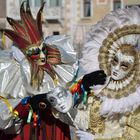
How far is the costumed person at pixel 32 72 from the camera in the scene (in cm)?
309

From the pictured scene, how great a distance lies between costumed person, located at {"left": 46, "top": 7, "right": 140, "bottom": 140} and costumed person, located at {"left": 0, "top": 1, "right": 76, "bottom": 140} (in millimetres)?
151

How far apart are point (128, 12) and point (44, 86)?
667 mm

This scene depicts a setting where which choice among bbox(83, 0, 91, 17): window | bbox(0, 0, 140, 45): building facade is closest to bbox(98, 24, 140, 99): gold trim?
bbox(0, 0, 140, 45): building facade

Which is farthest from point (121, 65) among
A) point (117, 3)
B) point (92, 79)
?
point (117, 3)

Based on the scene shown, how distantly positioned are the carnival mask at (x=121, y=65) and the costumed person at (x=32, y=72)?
0.25 m

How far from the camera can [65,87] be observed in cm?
310

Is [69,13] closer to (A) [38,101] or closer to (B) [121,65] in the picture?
(B) [121,65]

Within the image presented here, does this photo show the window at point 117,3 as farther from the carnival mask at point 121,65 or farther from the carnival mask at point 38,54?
the carnival mask at point 38,54

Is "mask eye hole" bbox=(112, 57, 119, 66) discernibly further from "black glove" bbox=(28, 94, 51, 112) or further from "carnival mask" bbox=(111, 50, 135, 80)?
"black glove" bbox=(28, 94, 51, 112)

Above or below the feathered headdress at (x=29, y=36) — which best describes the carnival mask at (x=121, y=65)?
below

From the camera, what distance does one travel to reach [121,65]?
3.31 m

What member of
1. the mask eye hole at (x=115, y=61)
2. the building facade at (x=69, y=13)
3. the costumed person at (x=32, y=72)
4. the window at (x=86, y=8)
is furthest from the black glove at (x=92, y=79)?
the window at (x=86, y=8)

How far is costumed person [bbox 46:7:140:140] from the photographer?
3.31 metres

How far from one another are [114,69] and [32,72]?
1.62ft
